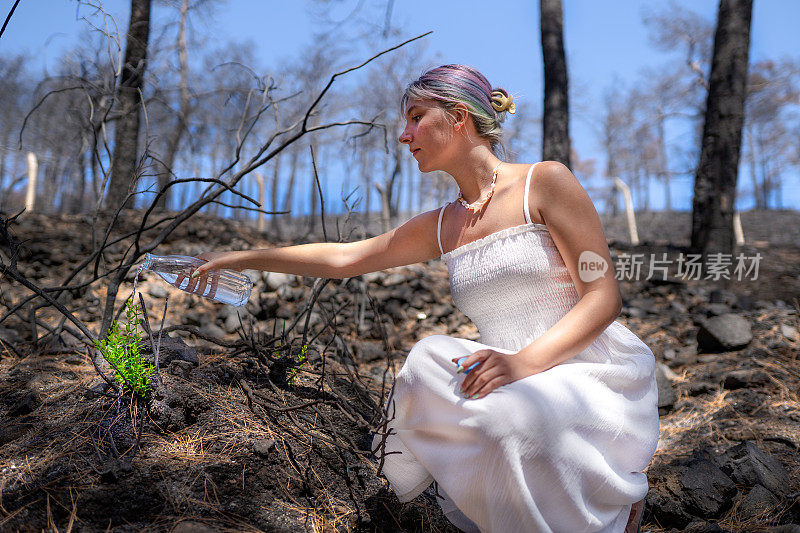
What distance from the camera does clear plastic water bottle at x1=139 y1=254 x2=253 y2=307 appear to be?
1980 mm

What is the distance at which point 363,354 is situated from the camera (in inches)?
169

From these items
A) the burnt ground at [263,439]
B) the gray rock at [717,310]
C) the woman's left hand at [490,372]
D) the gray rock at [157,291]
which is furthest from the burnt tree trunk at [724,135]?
the gray rock at [157,291]

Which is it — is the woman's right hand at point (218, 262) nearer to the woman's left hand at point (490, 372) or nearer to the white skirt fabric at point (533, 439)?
the white skirt fabric at point (533, 439)

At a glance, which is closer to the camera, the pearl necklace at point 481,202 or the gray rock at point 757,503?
the pearl necklace at point 481,202

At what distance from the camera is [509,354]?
4.89ft

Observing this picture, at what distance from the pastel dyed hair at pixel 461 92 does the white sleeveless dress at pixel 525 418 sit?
269 mm

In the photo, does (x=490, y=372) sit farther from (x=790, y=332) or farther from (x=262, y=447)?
(x=790, y=332)

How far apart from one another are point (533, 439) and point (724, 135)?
599 centimetres

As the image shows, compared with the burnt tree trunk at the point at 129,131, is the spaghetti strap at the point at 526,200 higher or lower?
lower

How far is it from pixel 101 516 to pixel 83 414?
0.58 metres

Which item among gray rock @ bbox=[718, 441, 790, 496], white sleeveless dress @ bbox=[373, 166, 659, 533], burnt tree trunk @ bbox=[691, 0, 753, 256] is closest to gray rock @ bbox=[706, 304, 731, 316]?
burnt tree trunk @ bbox=[691, 0, 753, 256]

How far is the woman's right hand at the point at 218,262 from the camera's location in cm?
193

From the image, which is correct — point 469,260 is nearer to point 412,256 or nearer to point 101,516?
point 412,256

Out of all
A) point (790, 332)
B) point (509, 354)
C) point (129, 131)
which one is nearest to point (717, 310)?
point (790, 332)
